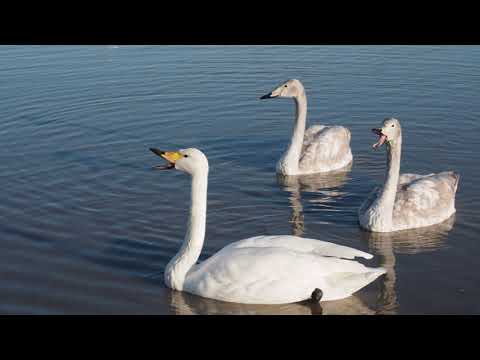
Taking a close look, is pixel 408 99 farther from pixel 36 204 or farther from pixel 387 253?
pixel 36 204

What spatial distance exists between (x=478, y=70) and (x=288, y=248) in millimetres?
15922

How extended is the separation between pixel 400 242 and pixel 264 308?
11.1ft

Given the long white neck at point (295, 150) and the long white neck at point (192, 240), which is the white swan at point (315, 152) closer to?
the long white neck at point (295, 150)

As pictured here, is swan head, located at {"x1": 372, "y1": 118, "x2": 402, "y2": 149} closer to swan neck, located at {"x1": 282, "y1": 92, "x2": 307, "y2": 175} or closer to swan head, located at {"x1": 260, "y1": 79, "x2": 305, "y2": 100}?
swan neck, located at {"x1": 282, "y1": 92, "x2": 307, "y2": 175}

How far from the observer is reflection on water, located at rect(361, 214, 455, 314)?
11.2 m

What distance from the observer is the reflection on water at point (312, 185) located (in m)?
14.2

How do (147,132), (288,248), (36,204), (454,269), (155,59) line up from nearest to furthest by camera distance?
(288,248)
(454,269)
(36,204)
(147,132)
(155,59)

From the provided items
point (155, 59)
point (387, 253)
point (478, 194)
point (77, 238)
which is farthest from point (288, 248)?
point (155, 59)

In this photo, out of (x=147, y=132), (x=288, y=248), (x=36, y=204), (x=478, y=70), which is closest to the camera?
(x=288, y=248)

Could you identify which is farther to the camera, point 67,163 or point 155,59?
point 155,59

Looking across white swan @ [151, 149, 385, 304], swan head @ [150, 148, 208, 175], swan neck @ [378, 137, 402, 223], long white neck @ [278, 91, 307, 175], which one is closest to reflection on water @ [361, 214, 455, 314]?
swan neck @ [378, 137, 402, 223]

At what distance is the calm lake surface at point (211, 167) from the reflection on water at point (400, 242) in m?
0.03

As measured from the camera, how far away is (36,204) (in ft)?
45.6

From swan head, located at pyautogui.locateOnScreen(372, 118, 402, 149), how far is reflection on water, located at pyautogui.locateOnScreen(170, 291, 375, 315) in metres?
3.75
